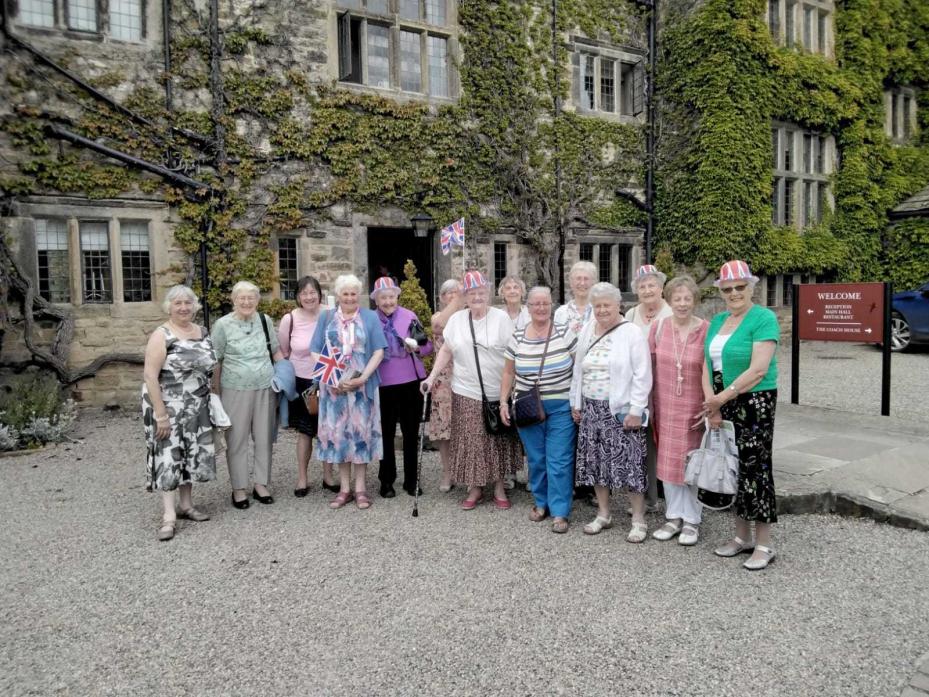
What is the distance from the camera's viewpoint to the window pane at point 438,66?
447 inches

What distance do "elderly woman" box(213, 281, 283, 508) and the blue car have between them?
11897mm

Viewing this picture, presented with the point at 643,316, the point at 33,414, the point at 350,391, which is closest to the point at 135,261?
the point at 33,414

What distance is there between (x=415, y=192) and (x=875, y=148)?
430 inches

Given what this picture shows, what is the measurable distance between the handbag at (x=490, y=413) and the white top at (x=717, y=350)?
63.9 inches

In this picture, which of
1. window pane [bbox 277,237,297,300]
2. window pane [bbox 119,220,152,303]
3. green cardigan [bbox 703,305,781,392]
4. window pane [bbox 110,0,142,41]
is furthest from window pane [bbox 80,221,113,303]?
green cardigan [bbox 703,305,781,392]

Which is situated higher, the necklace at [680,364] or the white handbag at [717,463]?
the necklace at [680,364]

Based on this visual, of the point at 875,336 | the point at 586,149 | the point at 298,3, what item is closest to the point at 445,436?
the point at 875,336

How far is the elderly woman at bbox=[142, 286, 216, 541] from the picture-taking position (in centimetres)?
476

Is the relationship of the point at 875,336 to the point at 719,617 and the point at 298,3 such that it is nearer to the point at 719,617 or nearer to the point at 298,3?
the point at 719,617

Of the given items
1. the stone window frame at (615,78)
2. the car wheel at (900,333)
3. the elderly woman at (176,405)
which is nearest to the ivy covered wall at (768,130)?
the stone window frame at (615,78)

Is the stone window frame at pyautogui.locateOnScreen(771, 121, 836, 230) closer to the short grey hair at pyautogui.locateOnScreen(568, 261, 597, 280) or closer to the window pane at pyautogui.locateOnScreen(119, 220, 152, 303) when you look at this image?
the short grey hair at pyautogui.locateOnScreen(568, 261, 597, 280)

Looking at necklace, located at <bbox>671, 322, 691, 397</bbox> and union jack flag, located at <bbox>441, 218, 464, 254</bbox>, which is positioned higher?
union jack flag, located at <bbox>441, 218, 464, 254</bbox>

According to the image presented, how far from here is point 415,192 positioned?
36.2ft

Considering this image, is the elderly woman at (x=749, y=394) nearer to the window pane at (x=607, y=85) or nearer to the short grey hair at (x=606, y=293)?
the short grey hair at (x=606, y=293)
